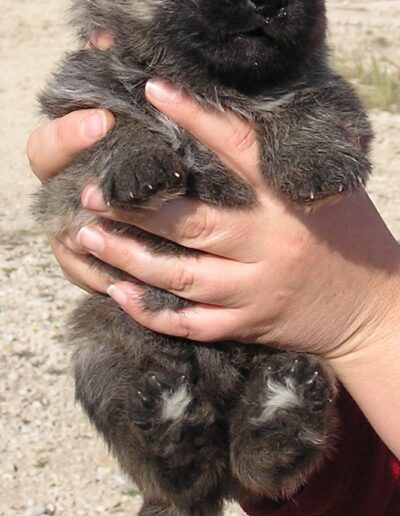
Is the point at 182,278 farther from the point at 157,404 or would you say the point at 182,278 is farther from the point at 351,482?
the point at 351,482

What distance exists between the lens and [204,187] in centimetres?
276

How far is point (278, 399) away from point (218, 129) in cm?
77

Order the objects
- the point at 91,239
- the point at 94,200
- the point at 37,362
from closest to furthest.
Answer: the point at 94,200
the point at 91,239
the point at 37,362

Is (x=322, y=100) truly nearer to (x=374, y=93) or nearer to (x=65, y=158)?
(x=65, y=158)

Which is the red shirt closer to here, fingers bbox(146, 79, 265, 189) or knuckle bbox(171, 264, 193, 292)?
knuckle bbox(171, 264, 193, 292)

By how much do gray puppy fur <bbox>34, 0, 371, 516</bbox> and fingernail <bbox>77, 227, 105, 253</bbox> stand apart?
7 cm

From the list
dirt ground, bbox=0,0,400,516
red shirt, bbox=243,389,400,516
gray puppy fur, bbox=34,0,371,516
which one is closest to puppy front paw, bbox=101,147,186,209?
gray puppy fur, bbox=34,0,371,516

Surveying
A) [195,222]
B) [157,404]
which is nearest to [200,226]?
[195,222]

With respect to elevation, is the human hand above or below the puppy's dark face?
below

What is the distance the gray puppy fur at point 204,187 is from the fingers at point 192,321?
4 centimetres

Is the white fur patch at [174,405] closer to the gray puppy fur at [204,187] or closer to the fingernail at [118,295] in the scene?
the gray puppy fur at [204,187]

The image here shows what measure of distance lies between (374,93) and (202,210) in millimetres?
7445

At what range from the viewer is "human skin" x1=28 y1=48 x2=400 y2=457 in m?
2.72

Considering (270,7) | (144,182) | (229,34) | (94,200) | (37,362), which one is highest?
(270,7)
